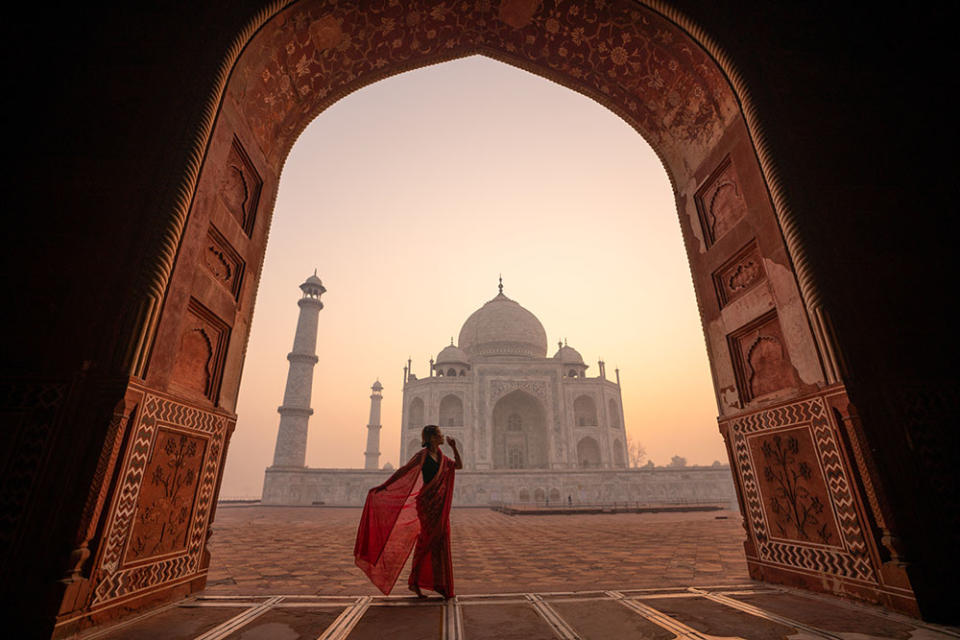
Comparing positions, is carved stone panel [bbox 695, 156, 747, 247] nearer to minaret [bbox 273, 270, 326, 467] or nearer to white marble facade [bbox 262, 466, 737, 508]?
white marble facade [bbox 262, 466, 737, 508]

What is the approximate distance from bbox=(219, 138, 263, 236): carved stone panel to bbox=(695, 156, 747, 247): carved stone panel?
4009 mm

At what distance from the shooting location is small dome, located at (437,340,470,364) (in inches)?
1064

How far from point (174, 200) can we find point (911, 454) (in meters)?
4.52

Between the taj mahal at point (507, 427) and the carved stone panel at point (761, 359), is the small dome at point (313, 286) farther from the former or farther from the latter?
the carved stone panel at point (761, 359)

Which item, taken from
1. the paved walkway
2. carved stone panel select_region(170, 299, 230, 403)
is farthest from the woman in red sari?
carved stone panel select_region(170, 299, 230, 403)

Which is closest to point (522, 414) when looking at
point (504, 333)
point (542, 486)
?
point (504, 333)

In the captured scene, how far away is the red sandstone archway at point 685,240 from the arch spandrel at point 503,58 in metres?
0.02

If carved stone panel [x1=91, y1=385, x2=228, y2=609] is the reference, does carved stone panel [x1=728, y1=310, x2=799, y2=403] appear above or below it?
above

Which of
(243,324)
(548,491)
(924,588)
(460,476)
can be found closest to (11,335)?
(243,324)

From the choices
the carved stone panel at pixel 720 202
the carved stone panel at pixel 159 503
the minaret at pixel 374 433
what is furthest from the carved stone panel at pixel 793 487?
the minaret at pixel 374 433

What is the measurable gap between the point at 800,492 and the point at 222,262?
172 inches

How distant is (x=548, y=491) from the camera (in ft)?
61.4

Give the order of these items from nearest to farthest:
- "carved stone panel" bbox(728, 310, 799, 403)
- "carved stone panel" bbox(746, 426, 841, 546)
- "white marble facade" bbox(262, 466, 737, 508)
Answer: "carved stone panel" bbox(746, 426, 841, 546), "carved stone panel" bbox(728, 310, 799, 403), "white marble facade" bbox(262, 466, 737, 508)

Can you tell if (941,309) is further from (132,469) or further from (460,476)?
(460,476)
